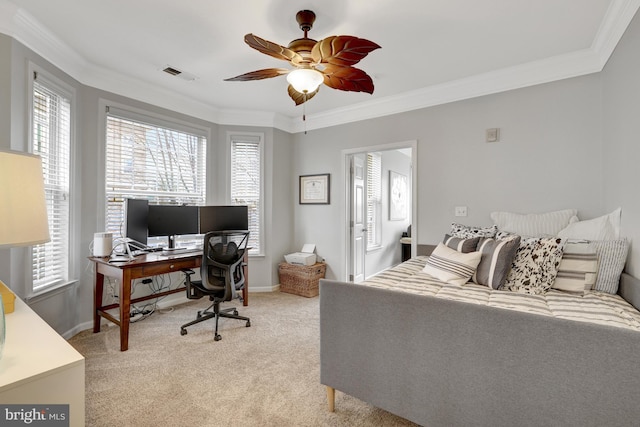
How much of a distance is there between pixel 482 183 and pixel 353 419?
2636mm

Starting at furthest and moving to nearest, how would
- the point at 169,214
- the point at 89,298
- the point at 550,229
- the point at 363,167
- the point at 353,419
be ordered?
1. the point at 363,167
2. the point at 169,214
3. the point at 89,298
4. the point at 550,229
5. the point at 353,419

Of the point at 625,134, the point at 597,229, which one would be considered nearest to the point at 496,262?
the point at 597,229

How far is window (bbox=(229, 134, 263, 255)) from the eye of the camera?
4393 mm

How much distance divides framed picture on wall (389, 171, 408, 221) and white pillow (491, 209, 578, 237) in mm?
2938

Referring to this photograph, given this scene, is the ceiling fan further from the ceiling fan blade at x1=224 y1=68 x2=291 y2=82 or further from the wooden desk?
the wooden desk

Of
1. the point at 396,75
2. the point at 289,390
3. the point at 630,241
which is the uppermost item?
the point at 396,75

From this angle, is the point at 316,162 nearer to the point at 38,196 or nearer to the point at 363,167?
the point at 363,167

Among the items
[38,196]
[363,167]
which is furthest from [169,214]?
[363,167]

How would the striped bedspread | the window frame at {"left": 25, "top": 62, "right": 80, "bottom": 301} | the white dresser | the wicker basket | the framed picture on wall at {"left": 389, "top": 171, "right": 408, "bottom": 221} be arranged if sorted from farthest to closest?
the framed picture on wall at {"left": 389, "top": 171, "right": 408, "bottom": 221}
the wicker basket
the window frame at {"left": 25, "top": 62, "right": 80, "bottom": 301}
the striped bedspread
the white dresser

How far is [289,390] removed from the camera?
2.01 m

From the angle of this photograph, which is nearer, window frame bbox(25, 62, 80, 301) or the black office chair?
window frame bbox(25, 62, 80, 301)

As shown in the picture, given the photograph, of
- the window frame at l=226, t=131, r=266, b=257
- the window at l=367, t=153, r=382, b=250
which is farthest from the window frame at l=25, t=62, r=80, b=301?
the window at l=367, t=153, r=382, b=250

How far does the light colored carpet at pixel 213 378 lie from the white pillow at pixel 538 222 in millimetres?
2075

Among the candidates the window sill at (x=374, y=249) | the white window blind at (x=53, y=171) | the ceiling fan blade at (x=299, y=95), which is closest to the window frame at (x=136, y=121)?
the white window blind at (x=53, y=171)
